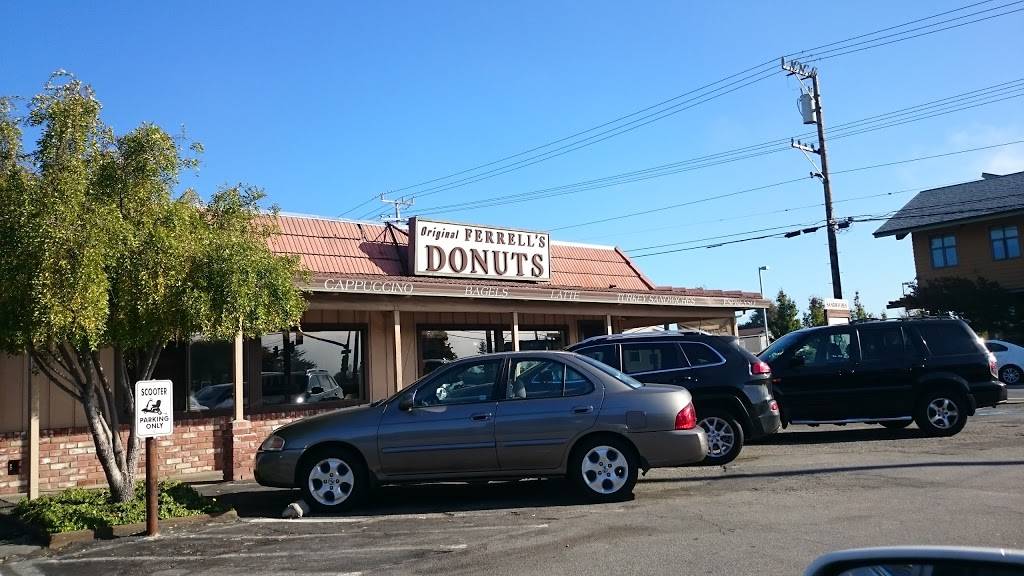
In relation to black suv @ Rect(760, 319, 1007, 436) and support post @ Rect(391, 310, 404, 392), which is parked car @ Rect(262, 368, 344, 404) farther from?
black suv @ Rect(760, 319, 1007, 436)

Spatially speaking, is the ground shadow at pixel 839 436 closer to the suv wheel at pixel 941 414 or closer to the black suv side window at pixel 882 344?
the suv wheel at pixel 941 414

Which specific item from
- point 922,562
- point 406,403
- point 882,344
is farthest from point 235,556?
point 882,344

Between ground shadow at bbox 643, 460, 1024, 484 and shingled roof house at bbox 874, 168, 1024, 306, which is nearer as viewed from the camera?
ground shadow at bbox 643, 460, 1024, 484

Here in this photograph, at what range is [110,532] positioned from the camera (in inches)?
311

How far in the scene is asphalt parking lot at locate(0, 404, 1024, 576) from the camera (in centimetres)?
621

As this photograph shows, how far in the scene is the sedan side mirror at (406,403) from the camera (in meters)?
8.55

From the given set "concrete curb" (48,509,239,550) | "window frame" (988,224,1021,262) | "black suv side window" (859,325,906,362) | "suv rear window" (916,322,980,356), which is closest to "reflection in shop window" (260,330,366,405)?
"concrete curb" (48,509,239,550)

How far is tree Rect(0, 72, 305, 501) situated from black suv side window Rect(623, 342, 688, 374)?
470 centimetres

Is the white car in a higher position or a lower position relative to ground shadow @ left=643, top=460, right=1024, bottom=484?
higher

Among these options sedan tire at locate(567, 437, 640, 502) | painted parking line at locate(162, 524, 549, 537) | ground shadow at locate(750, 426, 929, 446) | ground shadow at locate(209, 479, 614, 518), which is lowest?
painted parking line at locate(162, 524, 549, 537)

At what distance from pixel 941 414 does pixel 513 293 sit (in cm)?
736

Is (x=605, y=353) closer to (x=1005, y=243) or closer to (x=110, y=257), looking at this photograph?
(x=110, y=257)

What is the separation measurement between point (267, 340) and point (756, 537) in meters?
9.69

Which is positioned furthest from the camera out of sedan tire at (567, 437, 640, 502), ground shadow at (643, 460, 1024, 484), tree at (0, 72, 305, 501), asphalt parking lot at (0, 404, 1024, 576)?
ground shadow at (643, 460, 1024, 484)
